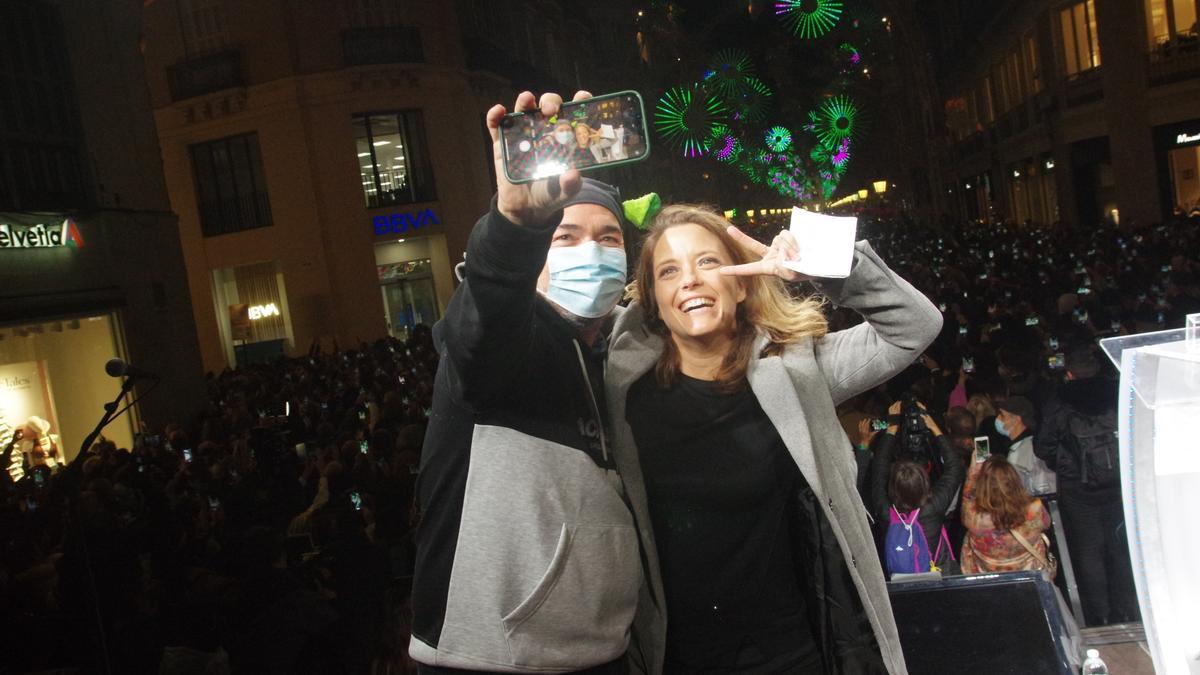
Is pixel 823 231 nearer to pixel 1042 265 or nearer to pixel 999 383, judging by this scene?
pixel 999 383

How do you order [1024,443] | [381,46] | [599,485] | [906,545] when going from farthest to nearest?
[381,46] → [1024,443] → [906,545] → [599,485]

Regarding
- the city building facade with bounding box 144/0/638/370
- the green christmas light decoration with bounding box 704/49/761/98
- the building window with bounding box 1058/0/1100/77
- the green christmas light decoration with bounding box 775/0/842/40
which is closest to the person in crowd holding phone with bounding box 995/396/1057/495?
the city building facade with bounding box 144/0/638/370

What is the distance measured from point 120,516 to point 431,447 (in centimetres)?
599

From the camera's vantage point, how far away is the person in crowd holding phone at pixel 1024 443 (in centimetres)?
616

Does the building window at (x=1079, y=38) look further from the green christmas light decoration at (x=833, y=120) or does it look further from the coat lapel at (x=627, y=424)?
the coat lapel at (x=627, y=424)

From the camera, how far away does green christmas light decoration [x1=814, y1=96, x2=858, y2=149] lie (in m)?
40.4

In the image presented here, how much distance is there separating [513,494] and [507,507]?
1.1 inches

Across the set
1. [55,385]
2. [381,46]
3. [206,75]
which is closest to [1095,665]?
[55,385]

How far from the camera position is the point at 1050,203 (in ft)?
123

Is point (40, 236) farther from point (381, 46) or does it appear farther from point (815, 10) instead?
point (815, 10)

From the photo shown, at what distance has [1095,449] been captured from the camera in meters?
5.83

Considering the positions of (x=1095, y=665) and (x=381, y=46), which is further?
(x=381, y=46)

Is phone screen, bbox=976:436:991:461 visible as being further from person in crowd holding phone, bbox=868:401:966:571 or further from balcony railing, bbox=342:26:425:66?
balcony railing, bbox=342:26:425:66

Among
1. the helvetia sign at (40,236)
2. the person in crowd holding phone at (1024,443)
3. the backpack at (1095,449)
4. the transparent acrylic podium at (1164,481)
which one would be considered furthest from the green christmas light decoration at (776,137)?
the transparent acrylic podium at (1164,481)
